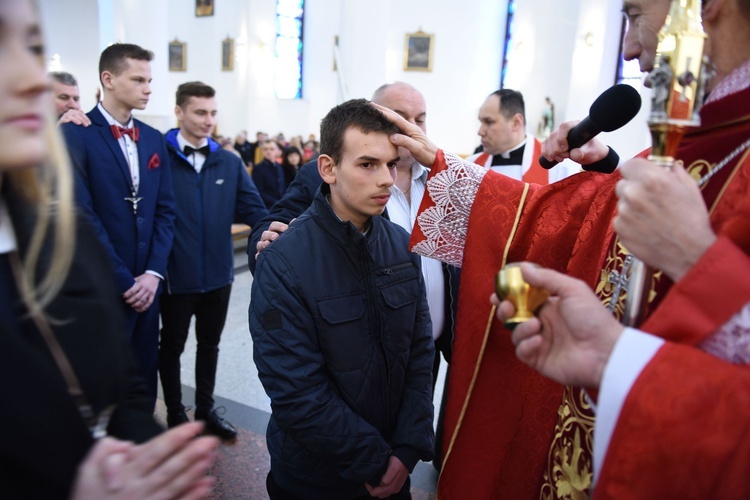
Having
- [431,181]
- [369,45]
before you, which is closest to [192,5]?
[369,45]

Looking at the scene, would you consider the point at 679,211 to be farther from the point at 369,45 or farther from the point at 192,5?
the point at 192,5

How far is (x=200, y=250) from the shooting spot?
304 cm

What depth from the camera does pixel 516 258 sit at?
160cm

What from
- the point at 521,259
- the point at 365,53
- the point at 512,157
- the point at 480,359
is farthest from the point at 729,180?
the point at 365,53

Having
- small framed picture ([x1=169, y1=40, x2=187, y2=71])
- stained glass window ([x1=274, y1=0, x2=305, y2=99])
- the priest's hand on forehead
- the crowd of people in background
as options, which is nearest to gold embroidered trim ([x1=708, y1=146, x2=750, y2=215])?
the crowd of people in background

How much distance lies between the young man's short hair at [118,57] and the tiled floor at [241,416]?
6.37 ft

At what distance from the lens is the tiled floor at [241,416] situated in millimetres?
2582

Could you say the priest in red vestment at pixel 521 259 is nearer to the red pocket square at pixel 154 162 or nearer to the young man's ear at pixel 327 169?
the young man's ear at pixel 327 169

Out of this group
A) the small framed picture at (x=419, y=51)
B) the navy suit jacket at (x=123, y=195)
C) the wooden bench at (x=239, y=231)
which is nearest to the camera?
the navy suit jacket at (x=123, y=195)

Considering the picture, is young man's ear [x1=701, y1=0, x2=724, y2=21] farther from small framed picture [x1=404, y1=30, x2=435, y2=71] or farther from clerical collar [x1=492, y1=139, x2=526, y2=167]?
small framed picture [x1=404, y1=30, x2=435, y2=71]

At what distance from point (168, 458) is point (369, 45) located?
22.4 ft

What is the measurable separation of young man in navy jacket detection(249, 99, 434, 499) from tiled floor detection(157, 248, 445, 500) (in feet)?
3.03

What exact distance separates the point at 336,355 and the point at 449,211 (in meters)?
0.56

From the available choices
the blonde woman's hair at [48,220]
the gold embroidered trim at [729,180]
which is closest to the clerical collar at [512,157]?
the gold embroidered trim at [729,180]
